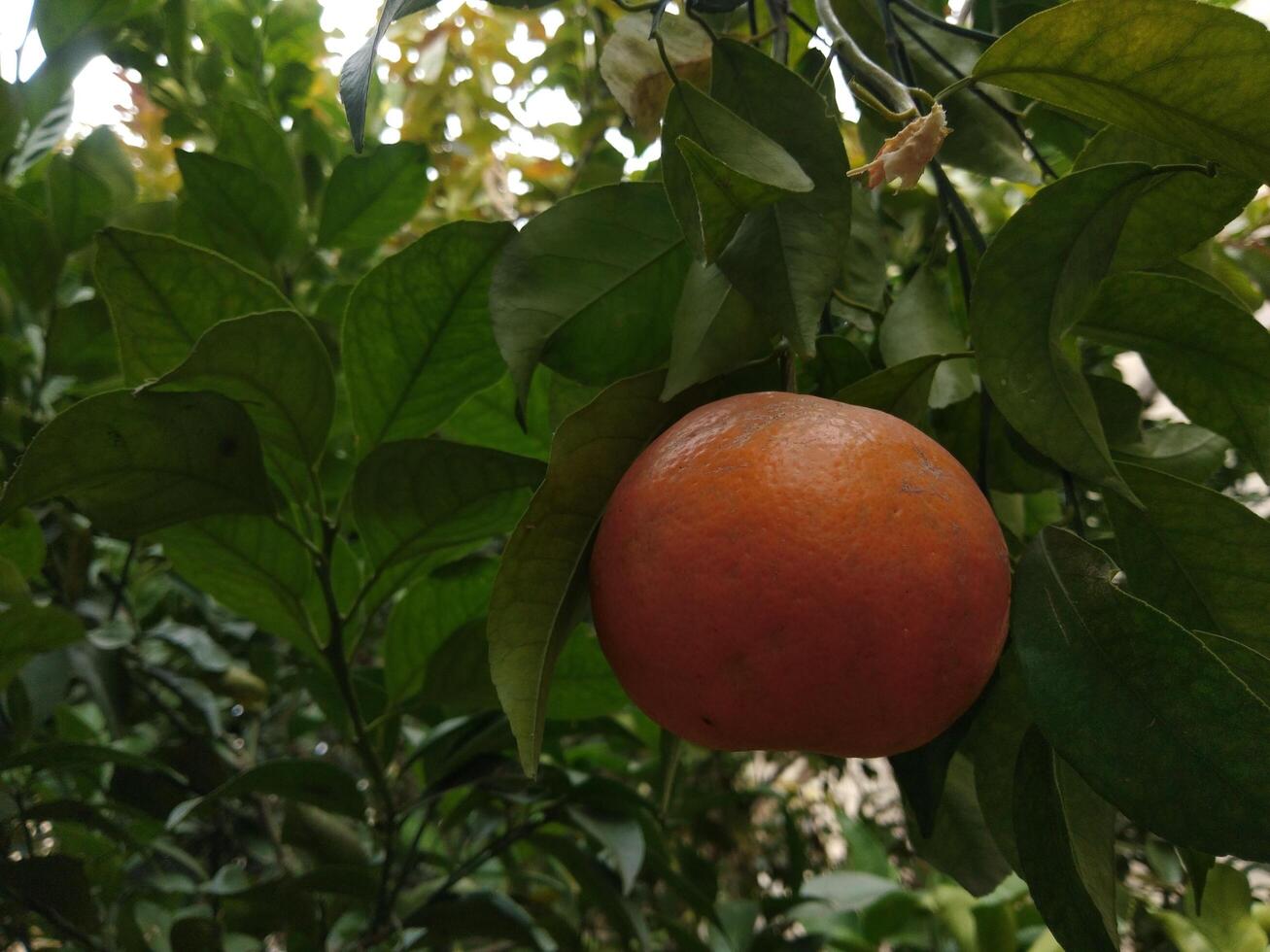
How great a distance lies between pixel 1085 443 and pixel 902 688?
136mm

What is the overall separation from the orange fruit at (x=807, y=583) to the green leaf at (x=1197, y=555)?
9 centimetres

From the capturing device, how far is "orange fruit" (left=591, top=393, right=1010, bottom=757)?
0.40 m

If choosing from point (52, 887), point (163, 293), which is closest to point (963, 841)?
point (163, 293)

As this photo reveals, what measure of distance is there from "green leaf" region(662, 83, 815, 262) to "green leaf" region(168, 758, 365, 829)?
0.48 meters

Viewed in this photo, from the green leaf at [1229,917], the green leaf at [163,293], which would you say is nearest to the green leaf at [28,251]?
the green leaf at [163,293]

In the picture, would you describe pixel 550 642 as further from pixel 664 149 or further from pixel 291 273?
pixel 291 273

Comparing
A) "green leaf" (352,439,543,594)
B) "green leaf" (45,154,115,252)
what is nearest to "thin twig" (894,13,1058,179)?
"green leaf" (352,439,543,594)

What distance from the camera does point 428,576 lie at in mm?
766

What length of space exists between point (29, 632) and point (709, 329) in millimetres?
494

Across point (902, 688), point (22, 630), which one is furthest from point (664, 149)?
point (22, 630)

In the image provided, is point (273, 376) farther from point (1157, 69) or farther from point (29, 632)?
point (1157, 69)

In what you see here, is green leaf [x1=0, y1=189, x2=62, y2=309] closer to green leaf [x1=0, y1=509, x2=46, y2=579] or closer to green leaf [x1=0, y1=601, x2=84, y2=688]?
green leaf [x1=0, y1=509, x2=46, y2=579]

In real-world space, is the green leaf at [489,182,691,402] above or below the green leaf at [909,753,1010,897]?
above

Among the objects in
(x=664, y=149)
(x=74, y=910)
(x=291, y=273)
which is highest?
(x=664, y=149)
